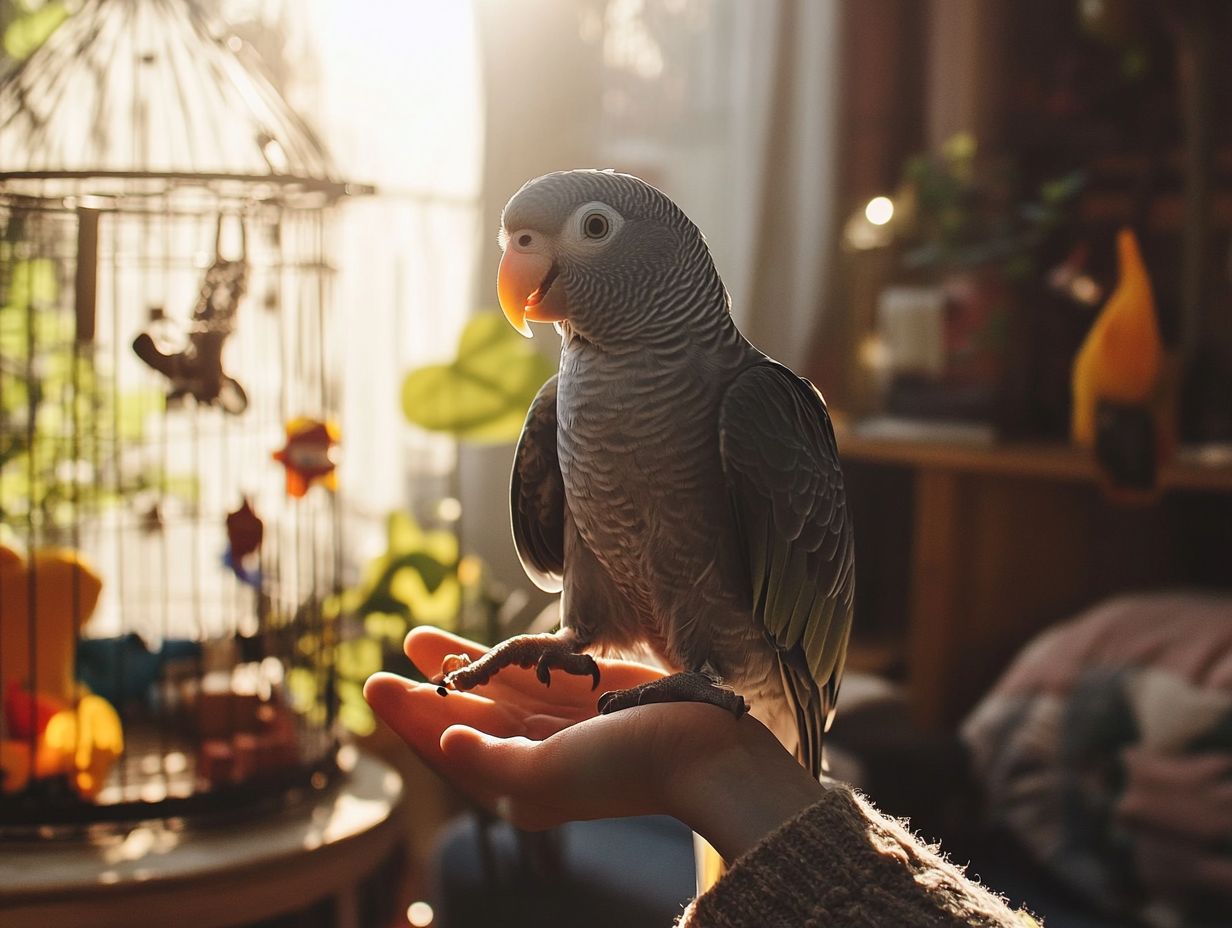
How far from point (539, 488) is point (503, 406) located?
0.89m

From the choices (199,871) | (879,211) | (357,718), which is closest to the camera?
(199,871)

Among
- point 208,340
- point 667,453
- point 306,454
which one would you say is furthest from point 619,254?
point 306,454

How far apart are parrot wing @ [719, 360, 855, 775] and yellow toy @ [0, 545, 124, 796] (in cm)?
82

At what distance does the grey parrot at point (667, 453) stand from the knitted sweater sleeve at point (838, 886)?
0.10 metres

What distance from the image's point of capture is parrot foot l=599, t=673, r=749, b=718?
74cm

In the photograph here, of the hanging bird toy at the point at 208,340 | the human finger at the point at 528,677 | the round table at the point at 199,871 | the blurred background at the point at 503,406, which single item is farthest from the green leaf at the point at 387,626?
the human finger at the point at 528,677

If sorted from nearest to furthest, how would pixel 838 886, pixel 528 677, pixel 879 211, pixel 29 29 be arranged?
pixel 838 886
pixel 528 677
pixel 29 29
pixel 879 211

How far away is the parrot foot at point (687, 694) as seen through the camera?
737mm

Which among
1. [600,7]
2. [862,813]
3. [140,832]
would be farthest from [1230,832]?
[600,7]

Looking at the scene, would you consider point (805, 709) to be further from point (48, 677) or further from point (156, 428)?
point (156, 428)

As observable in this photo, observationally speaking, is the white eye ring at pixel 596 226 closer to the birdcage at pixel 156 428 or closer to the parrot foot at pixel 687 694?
the parrot foot at pixel 687 694

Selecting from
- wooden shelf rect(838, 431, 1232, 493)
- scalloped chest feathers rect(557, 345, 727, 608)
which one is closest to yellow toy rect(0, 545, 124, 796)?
scalloped chest feathers rect(557, 345, 727, 608)

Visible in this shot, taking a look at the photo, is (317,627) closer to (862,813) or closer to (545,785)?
(545,785)

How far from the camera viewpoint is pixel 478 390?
67.5 inches
